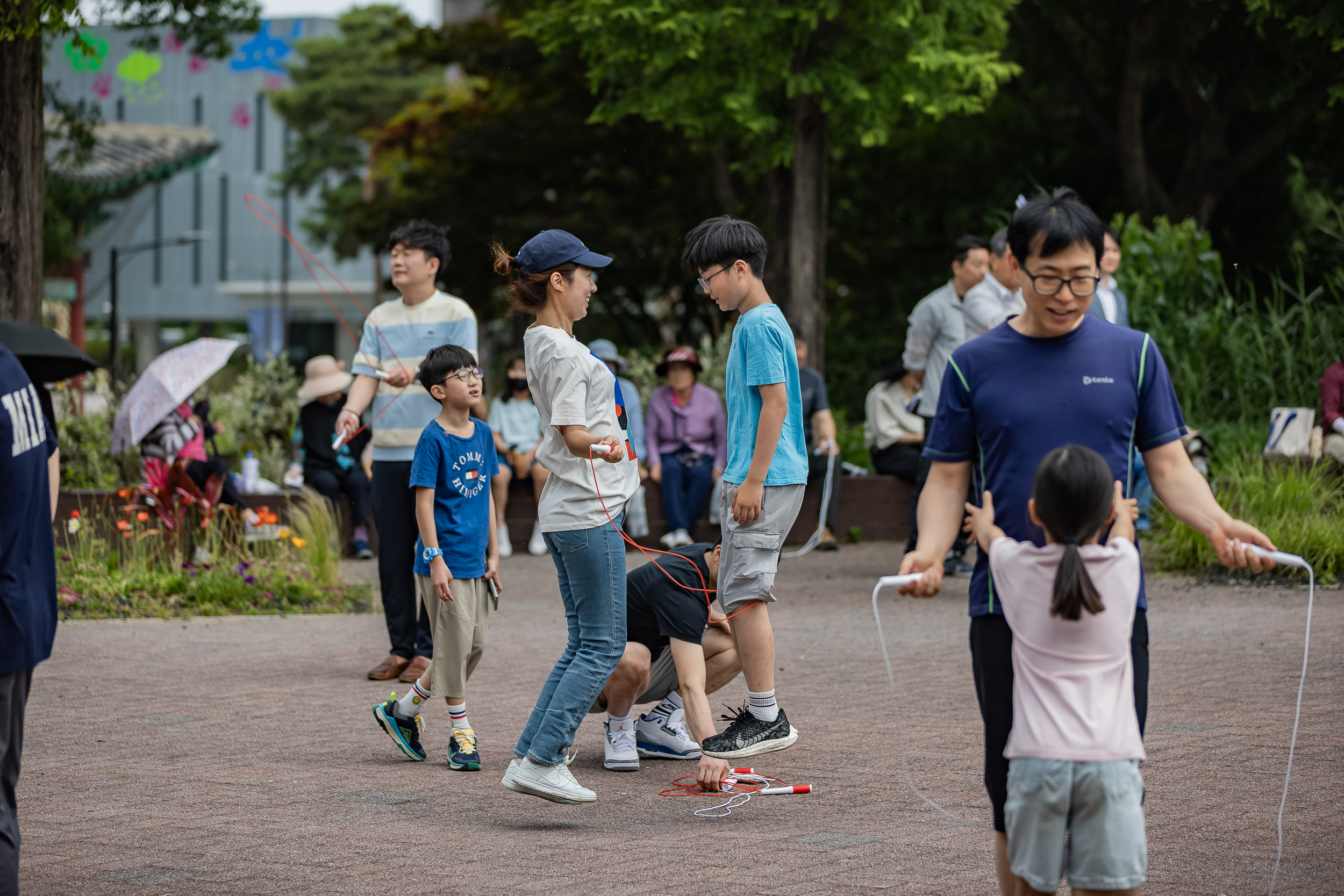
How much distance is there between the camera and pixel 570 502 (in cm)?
459

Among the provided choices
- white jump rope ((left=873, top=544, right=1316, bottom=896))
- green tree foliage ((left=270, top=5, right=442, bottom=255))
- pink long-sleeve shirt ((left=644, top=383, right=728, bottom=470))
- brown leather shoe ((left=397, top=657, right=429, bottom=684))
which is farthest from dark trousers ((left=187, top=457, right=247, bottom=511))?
green tree foliage ((left=270, top=5, right=442, bottom=255))

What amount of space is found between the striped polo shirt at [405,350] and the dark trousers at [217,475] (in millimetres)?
3966

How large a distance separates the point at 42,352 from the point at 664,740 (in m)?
2.74

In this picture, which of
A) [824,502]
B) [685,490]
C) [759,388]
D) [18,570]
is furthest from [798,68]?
[18,570]

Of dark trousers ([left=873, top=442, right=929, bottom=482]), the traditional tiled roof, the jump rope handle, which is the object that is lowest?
dark trousers ([left=873, top=442, right=929, bottom=482])

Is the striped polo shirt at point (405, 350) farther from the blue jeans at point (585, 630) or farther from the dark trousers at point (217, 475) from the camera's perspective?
the dark trousers at point (217, 475)

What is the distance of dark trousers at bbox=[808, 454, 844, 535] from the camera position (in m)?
11.9

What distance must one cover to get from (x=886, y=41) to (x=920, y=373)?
156 inches

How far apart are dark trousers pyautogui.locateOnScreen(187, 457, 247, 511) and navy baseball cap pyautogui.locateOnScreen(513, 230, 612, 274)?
6.34 metres

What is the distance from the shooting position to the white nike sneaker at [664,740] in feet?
17.8

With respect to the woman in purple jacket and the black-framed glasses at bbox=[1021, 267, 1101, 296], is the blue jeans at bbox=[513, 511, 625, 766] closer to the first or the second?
the black-framed glasses at bbox=[1021, 267, 1101, 296]

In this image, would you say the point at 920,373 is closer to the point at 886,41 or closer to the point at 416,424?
the point at 886,41

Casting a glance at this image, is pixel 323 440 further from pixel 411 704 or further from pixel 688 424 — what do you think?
pixel 411 704

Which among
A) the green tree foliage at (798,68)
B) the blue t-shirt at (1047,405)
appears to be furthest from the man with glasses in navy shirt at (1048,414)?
the green tree foliage at (798,68)
